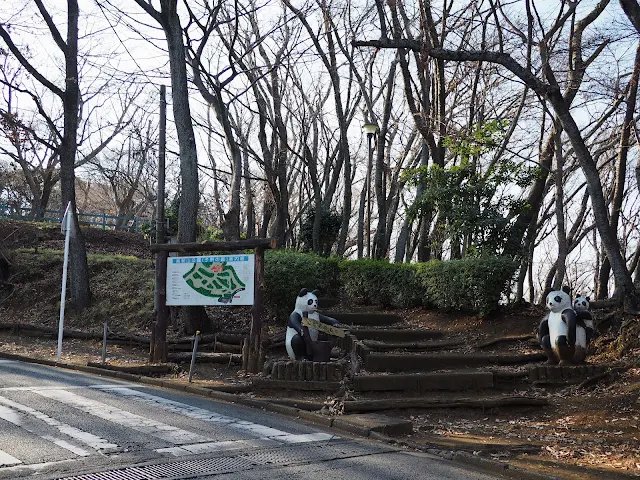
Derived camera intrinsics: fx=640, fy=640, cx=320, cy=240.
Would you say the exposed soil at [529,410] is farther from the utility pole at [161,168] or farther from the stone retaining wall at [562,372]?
the utility pole at [161,168]

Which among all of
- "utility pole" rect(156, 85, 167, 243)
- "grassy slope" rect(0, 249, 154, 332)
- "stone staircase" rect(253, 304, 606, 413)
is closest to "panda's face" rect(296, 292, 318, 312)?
"stone staircase" rect(253, 304, 606, 413)

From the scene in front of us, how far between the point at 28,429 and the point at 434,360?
712 centimetres

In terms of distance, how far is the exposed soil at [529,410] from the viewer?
679 cm

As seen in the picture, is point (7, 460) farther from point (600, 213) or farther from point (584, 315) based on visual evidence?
point (600, 213)

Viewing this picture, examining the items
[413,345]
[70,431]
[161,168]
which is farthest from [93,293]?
[70,431]

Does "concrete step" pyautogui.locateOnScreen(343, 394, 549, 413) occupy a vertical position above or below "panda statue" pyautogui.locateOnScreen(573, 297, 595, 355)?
below

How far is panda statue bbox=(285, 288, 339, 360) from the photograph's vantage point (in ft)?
35.4

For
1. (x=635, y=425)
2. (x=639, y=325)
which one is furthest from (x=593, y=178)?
(x=635, y=425)

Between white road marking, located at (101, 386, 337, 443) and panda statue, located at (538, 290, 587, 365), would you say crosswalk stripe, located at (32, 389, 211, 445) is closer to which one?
white road marking, located at (101, 386, 337, 443)

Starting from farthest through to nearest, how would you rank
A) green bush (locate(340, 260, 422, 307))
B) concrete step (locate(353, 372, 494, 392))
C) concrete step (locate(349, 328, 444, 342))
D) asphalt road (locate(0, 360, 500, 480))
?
green bush (locate(340, 260, 422, 307)), concrete step (locate(349, 328, 444, 342)), concrete step (locate(353, 372, 494, 392)), asphalt road (locate(0, 360, 500, 480))

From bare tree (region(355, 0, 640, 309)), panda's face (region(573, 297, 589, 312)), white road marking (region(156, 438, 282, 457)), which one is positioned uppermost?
bare tree (region(355, 0, 640, 309))

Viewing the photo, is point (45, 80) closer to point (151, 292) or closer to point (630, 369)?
point (151, 292)

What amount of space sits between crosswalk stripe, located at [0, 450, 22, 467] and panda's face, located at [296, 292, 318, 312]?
6.07 meters

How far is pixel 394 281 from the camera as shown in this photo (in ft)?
54.1
